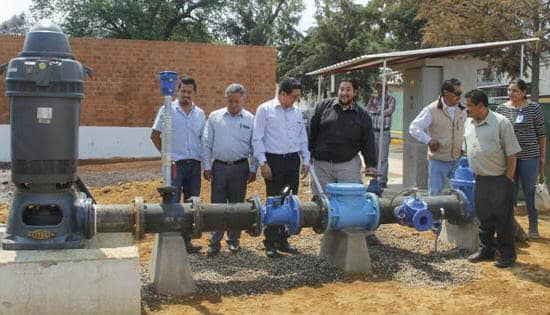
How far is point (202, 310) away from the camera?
454 cm

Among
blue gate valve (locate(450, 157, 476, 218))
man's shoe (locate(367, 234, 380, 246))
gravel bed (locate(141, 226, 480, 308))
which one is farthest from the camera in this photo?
man's shoe (locate(367, 234, 380, 246))

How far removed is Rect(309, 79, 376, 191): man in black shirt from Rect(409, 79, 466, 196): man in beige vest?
0.87 meters

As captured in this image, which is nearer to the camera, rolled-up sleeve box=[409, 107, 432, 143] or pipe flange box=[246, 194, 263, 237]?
pipe flange box=[246, 194, 263, 237]

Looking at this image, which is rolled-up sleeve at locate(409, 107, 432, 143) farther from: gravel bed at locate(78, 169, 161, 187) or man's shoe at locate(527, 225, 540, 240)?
gravel bed at locate(78, 169, 161, 187)

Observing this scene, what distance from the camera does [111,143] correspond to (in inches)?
577

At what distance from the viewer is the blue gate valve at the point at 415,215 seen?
5.46m

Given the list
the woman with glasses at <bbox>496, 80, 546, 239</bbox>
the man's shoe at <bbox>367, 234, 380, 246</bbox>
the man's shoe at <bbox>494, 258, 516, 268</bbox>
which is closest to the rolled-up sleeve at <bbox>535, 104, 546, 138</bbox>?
the woman with glasses at <bbox>496, 80, 546, 239</bbox>

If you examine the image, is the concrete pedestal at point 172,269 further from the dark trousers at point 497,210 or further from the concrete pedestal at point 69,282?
the dark trousers at point 497,210

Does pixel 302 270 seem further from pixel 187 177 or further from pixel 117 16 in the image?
pixel 117 16

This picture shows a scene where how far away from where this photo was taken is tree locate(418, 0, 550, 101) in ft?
46.7

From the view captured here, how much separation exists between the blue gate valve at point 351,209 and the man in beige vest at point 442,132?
1594mm

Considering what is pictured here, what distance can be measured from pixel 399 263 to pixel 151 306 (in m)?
2.49

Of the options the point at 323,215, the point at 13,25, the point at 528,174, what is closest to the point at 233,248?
the point at 323,215

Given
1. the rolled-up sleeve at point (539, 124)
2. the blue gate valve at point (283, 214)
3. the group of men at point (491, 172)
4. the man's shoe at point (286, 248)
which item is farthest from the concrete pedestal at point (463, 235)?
the blue gate valve at point (283, 214)
